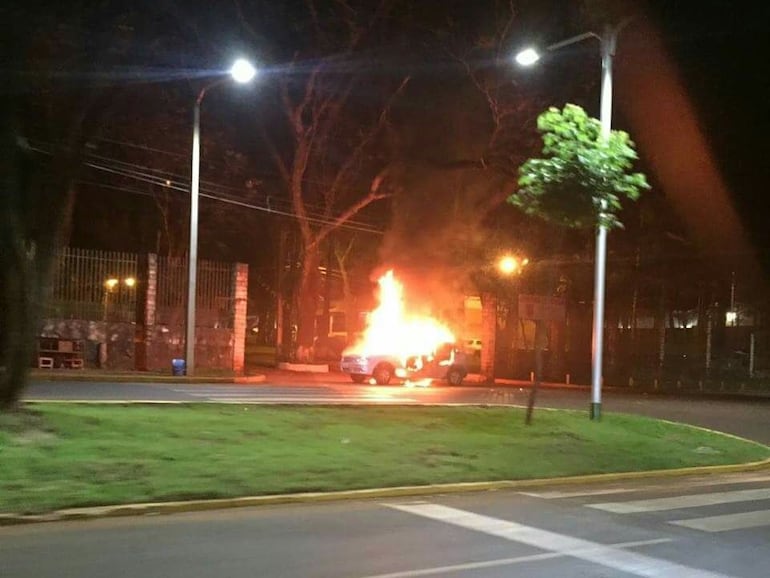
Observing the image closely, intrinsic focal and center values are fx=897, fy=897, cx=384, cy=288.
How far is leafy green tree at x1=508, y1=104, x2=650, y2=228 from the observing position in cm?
1547

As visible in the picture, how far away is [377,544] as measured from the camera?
8125 mm

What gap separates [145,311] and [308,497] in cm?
2074

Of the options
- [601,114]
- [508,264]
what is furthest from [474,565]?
[508,264]

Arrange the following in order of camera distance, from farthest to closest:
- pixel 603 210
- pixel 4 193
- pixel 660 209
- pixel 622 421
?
1. pixel 660 209
2. pixel 622 421
3. pixel 603 210
4. pixel 4 193

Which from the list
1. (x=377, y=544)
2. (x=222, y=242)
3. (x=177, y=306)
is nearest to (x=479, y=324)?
(x=222, y=242)

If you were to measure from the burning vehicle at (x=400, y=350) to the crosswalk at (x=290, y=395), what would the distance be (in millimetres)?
3478

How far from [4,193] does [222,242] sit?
36.7 meters

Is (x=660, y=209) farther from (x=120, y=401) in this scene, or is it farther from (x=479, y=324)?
(x=120, y=401)

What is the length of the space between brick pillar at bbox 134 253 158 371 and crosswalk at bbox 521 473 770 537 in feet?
66.8

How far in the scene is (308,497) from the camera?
10.2 meters

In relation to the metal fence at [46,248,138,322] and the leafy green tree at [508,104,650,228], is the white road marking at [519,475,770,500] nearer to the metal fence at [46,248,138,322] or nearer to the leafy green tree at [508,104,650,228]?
the leafy green tree at [508,104,650,228]

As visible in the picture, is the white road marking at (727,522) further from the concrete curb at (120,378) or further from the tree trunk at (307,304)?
the tree trunk at (307,304)

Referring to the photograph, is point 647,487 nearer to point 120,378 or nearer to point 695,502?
point 695,502

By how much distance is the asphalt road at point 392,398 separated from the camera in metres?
19.5
